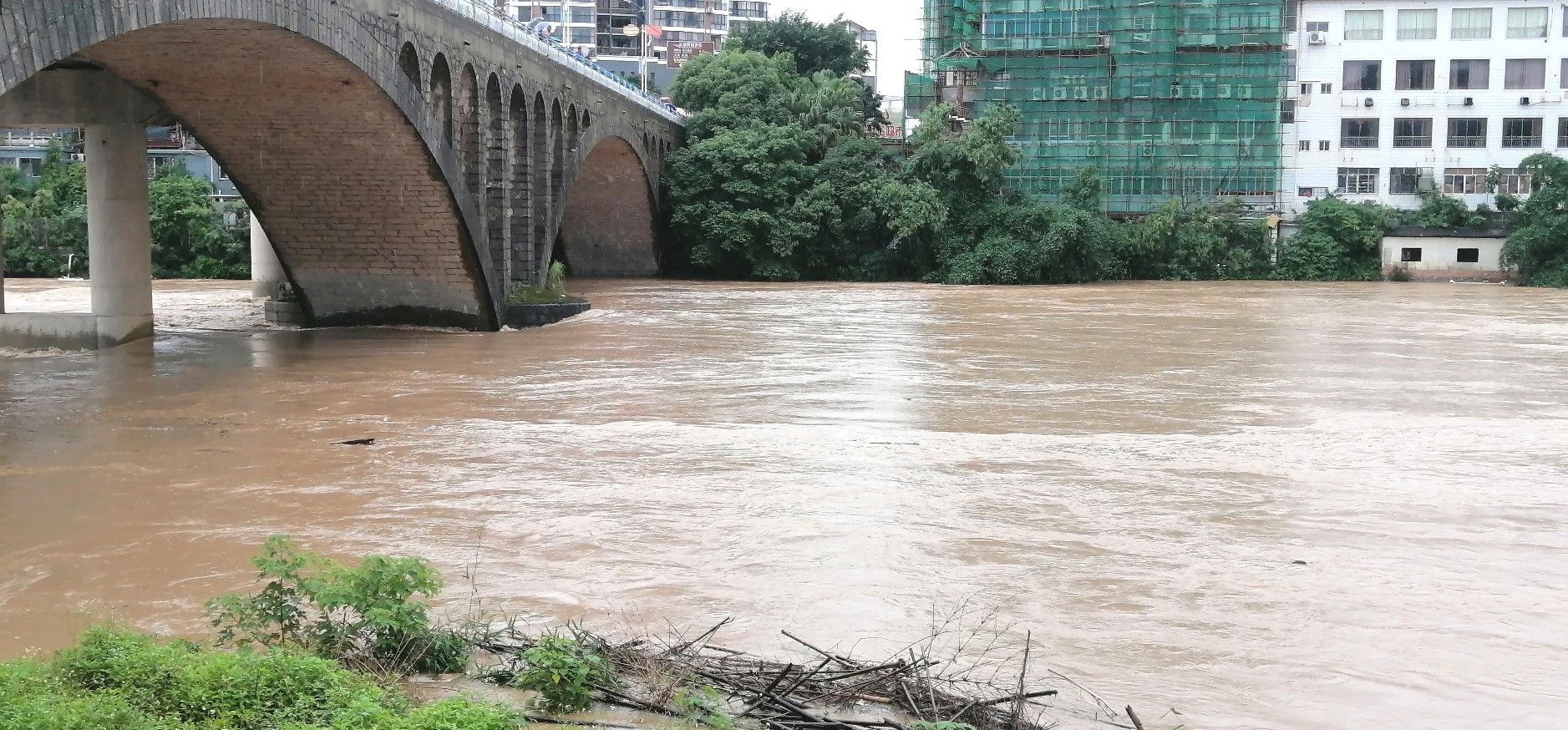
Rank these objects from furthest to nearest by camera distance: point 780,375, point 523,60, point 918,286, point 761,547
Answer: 1. point 918,286
2. point 523,60
3. point 780,375
4. point 761,547

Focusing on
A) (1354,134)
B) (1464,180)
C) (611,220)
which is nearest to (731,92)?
(611,220)

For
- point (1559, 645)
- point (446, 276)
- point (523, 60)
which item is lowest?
point (1559, 645)

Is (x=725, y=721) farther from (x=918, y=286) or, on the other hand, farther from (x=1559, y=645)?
(x=918, y=286)

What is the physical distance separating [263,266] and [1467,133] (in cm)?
4027

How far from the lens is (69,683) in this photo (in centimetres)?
641

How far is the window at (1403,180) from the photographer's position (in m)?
52.2

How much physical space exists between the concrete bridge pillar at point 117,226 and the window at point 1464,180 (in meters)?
43.1

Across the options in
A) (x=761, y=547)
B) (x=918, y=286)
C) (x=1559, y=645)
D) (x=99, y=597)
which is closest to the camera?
(x=1559, y=645)

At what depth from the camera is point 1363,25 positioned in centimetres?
5247

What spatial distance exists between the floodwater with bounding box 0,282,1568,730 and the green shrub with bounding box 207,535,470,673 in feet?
4.33

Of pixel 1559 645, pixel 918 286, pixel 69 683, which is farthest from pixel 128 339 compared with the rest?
pixel 918 286

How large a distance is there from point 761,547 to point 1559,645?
16.9 ft

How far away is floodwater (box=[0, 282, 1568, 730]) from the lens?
8836 mm

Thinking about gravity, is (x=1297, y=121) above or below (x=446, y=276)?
above
